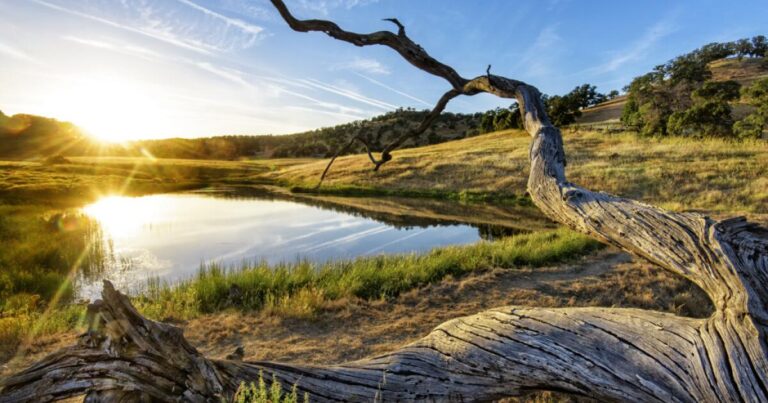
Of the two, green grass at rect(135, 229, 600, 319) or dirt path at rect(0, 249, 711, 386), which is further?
green grass at rect(135, 229, 600, 319)

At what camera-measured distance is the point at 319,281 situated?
925 cm

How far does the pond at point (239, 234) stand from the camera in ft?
43.4

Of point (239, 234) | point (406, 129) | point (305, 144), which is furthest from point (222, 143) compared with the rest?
point (239, 234)

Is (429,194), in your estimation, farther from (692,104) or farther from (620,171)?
(692,104)

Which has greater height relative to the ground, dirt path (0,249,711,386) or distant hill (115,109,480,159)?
distant hill (115,109,480,159)

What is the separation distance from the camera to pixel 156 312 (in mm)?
6828

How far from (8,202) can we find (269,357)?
27.9 metres

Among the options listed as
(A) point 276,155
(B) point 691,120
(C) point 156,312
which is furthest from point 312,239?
(A) point 276,155

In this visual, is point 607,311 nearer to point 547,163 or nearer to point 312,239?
point 547,163

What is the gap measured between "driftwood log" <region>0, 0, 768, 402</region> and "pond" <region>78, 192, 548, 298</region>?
956cm

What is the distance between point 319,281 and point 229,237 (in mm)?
10768

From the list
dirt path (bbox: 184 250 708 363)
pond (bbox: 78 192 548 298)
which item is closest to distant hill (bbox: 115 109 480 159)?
pond (bbox: 78 192 548 298)

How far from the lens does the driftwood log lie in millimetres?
1777

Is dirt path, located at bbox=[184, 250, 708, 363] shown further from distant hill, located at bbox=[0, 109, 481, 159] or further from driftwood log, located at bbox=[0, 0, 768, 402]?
distant hill, located at bbox=[0, 109, 481, 159]
